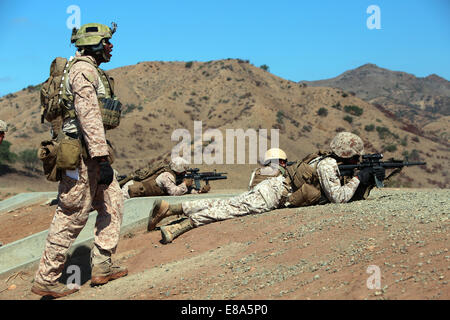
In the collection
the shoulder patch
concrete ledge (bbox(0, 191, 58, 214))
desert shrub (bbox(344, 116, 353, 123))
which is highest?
desert shrub (bbox(344, 116, 353, 123))

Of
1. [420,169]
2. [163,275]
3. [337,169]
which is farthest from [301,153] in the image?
[163,275]

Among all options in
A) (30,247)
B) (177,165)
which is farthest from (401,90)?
(30,247)

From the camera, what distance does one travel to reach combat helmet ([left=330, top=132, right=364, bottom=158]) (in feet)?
21.8

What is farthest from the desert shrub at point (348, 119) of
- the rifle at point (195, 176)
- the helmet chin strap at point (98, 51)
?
the helmet chin strap at point (98, 51)

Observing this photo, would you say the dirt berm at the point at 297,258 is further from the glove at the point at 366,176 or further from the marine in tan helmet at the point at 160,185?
the marine in tan helmet at the point at 160,185

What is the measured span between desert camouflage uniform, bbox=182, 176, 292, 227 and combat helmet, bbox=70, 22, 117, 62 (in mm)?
2531

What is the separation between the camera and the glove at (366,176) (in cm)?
657

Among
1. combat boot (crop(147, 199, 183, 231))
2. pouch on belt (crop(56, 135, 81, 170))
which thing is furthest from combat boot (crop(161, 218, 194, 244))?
pouch on belt (crop(56, 135, 81, 170))

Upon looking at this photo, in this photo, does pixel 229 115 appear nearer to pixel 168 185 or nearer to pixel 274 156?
pixel 168 185

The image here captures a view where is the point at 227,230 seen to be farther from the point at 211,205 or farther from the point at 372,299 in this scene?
the point at 372,299

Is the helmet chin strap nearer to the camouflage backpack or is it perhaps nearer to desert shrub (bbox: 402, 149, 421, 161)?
the camouflage backpack

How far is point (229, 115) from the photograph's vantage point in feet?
143

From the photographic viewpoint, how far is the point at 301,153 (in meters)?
30.9
